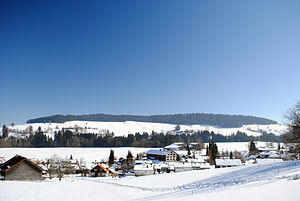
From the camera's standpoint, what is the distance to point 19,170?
125ft

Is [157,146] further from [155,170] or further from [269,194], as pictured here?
[269,194]

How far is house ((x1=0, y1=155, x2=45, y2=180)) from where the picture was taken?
123 feet

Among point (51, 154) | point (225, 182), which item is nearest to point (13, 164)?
point (225, 182)

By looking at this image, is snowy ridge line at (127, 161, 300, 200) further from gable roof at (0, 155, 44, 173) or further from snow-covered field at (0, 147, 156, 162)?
snow-covered field at (0, 147, 156, 162)

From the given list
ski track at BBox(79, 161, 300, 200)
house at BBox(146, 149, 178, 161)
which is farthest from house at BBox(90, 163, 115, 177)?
house at BBox(146, 149, 178, 161)

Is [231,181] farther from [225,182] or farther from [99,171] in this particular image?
[99,171]

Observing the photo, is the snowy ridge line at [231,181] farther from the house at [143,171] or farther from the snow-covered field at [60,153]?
the snow-covered field at [60,153]

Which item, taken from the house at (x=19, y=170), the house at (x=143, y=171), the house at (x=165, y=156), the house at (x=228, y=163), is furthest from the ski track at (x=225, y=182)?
the house at (x=165, y=156)

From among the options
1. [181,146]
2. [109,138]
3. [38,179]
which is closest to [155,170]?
[38,179]

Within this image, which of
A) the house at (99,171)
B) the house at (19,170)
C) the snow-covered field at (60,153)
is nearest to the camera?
the house at (19,170)

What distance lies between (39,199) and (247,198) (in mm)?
20066

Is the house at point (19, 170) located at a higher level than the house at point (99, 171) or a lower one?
higher

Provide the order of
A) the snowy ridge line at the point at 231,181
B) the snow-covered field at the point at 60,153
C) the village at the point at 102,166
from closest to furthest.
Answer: the snowy ridge line at the point at 231,181 < the village at the point at 102,166 < the snow-covered field at the point at 60,153

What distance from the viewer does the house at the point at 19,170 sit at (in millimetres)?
37406
